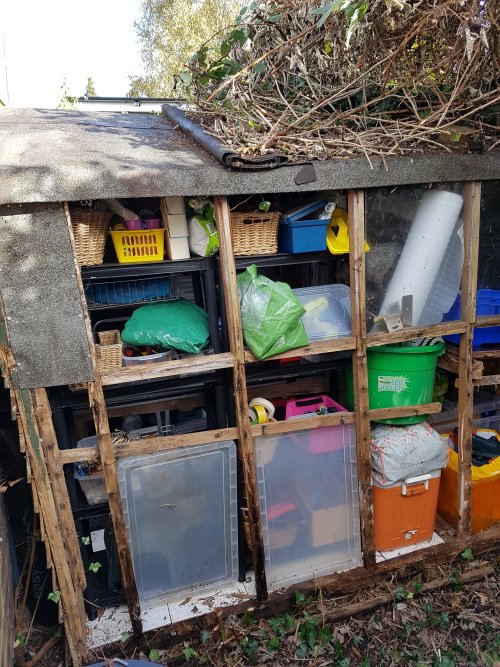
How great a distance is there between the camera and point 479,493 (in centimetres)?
368

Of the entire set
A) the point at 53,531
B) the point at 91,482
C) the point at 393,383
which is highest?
the point at 393,383

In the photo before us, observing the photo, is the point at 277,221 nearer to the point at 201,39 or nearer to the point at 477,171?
the point at 477,171

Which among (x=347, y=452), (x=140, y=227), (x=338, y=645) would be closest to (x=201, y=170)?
(x=140, y=227)

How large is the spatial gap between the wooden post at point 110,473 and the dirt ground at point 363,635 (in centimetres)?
29

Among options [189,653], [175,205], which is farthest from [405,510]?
[175,205]

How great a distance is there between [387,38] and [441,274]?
1630 mm

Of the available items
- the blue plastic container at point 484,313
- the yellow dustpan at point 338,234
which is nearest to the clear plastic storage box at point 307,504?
the blue plastic container at point 484,313

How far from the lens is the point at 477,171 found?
308 cm

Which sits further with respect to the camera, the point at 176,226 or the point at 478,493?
the point at 478,493

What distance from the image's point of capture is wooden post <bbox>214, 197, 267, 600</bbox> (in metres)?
2.74

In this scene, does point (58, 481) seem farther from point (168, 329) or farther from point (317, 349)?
point (317, 349)

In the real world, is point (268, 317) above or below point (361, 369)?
above

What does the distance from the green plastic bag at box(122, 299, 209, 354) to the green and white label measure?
1.34 m

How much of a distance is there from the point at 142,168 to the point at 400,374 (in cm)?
222
